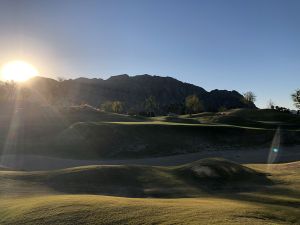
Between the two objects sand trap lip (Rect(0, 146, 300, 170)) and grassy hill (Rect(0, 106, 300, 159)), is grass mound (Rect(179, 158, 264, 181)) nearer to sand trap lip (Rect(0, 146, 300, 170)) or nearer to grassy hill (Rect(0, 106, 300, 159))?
sand trap lip (Rect(0, 146, 300, 170))

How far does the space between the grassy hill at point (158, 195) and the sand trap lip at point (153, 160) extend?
58.8 ft

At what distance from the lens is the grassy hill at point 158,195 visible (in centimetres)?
1493

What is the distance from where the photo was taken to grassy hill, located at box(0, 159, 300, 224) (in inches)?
588

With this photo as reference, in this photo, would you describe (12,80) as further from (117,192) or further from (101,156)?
(117,192)

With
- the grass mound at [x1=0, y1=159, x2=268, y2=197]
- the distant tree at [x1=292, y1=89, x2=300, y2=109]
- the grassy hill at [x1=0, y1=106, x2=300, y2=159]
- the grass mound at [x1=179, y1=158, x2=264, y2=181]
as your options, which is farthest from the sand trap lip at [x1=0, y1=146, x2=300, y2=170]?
the distant tree at [x1=292, y1=89, x2=300, y2=109]

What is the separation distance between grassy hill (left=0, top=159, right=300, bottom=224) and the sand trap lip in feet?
58.8

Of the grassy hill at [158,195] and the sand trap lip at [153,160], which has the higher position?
the grassy hill at [158,195]

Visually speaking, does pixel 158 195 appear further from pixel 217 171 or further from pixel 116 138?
pixel 116 138

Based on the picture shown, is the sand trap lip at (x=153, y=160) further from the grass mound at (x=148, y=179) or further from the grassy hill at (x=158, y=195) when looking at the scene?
the grass mound at (x=148, y=179)

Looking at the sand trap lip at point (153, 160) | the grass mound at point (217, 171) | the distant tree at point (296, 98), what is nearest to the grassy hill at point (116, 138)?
the sand trap lip at point (153, 160)

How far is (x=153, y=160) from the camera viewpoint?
5509 cm

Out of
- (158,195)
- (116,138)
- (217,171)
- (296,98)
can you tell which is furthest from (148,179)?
(296,98)

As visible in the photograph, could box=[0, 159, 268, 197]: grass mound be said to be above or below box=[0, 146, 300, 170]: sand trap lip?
Answer: above

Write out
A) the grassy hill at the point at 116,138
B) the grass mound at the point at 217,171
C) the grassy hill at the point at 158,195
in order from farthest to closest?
the grassy hill at the point at 116,138
the grass mound at the point at 217,171
the grassy hill at the point at 158,195
